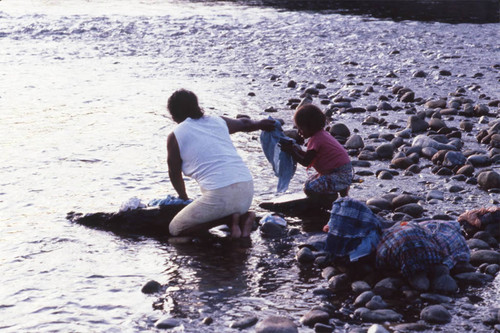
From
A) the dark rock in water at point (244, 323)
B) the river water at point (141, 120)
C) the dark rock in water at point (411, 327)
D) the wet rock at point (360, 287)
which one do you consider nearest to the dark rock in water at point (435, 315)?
the dark rock in water at point (411, 327)

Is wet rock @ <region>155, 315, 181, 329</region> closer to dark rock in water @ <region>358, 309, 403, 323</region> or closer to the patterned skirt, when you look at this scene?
dark rock in water @ <region>358, 309, 403, 323</region>

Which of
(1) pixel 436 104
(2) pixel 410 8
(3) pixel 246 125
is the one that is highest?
(2) pixel 410 8

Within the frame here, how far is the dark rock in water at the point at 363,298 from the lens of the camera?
4.42 meters

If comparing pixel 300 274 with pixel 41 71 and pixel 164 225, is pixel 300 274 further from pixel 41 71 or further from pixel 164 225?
pixel 41 71

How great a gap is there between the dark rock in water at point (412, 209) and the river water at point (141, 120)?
2.49 feet

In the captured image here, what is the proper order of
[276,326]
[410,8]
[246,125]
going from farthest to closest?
[410,8], [246,125], [276,326]

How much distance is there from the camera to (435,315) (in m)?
4.18

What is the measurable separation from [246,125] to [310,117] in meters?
0.59

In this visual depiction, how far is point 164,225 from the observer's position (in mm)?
6098

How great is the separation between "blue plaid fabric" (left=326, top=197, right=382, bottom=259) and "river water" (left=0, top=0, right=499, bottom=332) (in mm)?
335

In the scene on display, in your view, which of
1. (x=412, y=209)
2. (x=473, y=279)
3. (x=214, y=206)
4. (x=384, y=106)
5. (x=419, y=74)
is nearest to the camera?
(x=473, y=279)

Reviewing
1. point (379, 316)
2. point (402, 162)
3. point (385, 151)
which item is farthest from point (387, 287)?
point (385, 151)

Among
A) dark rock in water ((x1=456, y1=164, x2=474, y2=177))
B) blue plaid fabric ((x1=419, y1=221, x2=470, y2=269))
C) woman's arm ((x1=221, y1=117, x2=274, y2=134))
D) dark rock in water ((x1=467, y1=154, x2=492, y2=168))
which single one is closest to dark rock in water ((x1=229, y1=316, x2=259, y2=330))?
blue plaid fabric ((x1=419, y1=221, x2=470, y2=269))

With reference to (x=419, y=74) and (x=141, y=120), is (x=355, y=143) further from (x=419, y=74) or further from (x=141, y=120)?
(x=419, y=74)
